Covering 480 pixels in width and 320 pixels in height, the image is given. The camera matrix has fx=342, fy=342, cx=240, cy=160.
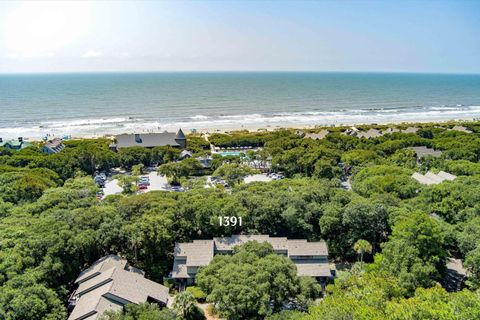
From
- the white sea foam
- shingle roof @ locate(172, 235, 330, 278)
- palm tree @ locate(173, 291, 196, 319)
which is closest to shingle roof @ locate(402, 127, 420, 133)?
the white sea foam

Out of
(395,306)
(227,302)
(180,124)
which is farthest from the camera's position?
(180,124)

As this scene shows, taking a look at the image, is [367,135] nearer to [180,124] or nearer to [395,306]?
[180,124]

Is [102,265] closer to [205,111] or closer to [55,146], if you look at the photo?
[55,146]

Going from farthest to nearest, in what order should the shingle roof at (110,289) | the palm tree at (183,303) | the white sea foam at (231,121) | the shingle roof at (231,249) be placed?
the white sea foam at (231,121) → the shingle roof at (231,249) → the palm tree at (183,303) → the shingle roof at (110,289)

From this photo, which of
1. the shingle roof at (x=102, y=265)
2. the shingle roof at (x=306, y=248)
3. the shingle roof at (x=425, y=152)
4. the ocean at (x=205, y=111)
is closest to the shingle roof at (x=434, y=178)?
the shingle roof at (x=425, y=152)

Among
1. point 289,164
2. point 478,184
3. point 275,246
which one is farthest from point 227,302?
point 289,164

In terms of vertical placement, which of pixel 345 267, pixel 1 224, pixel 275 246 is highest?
pixel 1 224

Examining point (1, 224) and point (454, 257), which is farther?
point (454, 257)

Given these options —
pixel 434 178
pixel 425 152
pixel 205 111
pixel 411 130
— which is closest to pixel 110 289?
pixel 434 178

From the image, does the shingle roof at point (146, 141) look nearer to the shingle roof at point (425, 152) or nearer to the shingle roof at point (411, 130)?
the shingle roof at point (425, 152)
